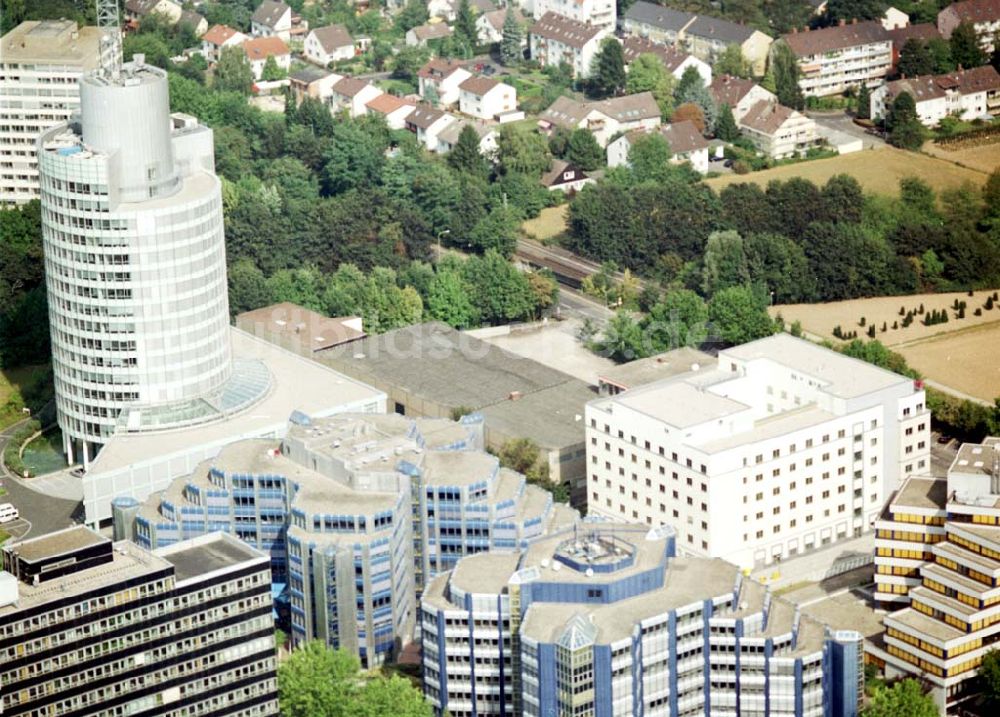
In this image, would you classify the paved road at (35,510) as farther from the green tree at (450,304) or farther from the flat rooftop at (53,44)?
the flat rooftop at (53,44)

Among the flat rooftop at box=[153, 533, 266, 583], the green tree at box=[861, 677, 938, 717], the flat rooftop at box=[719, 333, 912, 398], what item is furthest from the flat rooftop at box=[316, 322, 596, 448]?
the green tree at box=[861, 677, 938, 717]

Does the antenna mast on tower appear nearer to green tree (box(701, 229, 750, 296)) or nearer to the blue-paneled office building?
the blue-paneled office building

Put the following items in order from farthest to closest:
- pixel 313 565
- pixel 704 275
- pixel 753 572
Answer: pixel 704 275, pixel 753 572, pixel 313 565

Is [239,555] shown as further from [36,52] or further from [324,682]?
[36,52]

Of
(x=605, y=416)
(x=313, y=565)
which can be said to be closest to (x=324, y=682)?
(x=313, y=565)

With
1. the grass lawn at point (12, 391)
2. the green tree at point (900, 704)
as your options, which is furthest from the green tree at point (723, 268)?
the green tree at point (900, 704)
